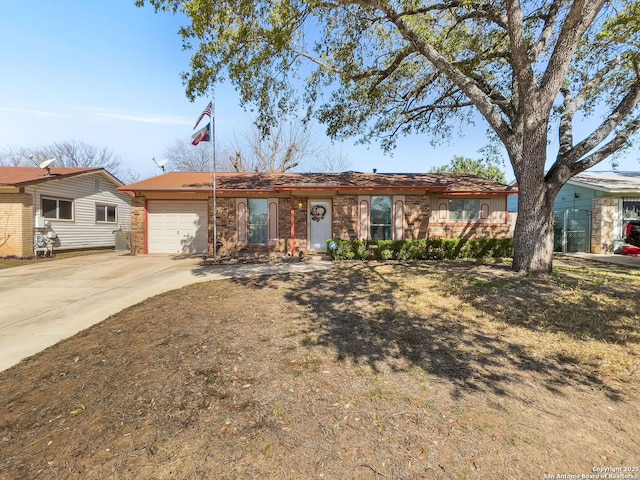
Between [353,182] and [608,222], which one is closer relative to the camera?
[353,182]

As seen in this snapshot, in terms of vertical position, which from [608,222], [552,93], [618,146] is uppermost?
[552,93]

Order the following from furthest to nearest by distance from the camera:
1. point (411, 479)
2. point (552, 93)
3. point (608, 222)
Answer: point (608, 222)
point (552, 93)
point (411, 479)

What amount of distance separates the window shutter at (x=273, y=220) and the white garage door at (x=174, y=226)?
2981 millimetres

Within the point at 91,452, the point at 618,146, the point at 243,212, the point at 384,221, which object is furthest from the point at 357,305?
the point at 243,212

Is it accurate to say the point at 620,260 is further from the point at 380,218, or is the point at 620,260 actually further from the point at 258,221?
the point at 258,221

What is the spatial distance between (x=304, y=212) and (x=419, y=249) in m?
5.04

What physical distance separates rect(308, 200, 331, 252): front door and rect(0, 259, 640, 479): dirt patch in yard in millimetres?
7887

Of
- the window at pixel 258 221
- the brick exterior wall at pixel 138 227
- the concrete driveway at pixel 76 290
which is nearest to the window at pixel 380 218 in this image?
the concrete driveway at pixel 76 290

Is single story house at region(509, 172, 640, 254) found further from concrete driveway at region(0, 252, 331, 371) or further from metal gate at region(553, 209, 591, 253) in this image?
concrete driveway at region(0, 252, 331, 371)

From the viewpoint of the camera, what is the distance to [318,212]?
13305 mm

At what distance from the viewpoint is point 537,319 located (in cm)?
479

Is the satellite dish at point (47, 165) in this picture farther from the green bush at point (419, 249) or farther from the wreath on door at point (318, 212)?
the green bush at point (419, 249)

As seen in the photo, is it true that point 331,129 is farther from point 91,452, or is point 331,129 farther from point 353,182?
point 91,452

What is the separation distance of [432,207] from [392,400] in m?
12.1
